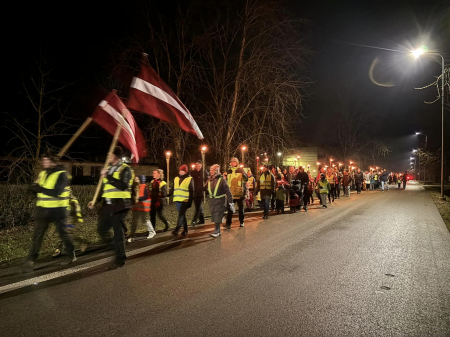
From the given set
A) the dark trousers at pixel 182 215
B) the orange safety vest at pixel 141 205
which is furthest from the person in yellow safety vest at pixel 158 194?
the orange safety vest at pixel 141 205

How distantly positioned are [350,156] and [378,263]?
4448cm

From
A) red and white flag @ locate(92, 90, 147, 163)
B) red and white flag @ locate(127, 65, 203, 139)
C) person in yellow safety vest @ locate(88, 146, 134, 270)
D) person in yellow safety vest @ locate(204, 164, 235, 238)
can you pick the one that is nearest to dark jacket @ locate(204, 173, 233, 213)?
person in yellow safety vest @ locate(204, 164, 235, 238)

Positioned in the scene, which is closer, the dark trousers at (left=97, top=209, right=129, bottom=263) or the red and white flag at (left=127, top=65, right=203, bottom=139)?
the dark trousers at (left=97, top=209, right=129, bottom=263)

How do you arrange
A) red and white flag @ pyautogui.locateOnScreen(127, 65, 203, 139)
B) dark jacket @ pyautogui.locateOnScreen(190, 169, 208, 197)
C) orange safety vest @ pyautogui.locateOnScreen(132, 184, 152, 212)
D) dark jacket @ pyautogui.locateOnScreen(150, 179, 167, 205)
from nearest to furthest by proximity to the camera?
red and white flag @ pyautogui.locateOnScreen(127, 65, 203, 139), orange safety vest @ pyautogui.locateOnScreen(132, 184, 152, 212), dark jacket @ pyautogui.locateOnScreen(150, 179, 167, 205), dark jacket @ pyautogui.locateOnScreen(190, 169, 208, 197)

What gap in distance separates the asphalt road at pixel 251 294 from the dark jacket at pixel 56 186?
1329mm

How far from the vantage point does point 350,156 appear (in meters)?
47.9

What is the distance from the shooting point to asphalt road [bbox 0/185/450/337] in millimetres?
3588

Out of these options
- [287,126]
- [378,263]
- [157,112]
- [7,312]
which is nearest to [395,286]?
[378,263]

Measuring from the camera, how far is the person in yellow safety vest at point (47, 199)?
17.9 ft

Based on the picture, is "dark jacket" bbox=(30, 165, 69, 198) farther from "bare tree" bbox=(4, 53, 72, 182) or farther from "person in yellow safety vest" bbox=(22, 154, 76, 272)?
"bare tree" bbox=(4, 53, 72, 182)

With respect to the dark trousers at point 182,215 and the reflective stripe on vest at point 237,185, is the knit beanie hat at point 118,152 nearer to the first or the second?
the dark trousers at point 182,215

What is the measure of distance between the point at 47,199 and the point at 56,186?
266 millimetres

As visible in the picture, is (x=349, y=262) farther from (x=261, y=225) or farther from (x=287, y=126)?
(x=287, y=126)

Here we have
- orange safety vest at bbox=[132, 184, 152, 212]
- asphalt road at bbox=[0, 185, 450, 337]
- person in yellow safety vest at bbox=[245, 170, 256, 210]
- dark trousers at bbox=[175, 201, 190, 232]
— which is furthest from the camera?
person in yellow safety vest at bbox=[245, 170, 256, 210]
